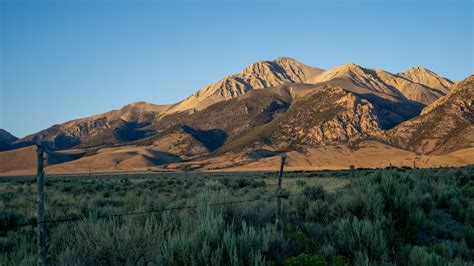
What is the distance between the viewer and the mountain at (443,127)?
10938 cm

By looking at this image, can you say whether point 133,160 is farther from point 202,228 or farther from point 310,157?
point 202,228

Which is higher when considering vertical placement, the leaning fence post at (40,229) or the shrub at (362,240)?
the leaning fence post at (40,229)

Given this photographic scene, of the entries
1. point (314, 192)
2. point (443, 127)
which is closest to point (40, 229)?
point (314, 192)

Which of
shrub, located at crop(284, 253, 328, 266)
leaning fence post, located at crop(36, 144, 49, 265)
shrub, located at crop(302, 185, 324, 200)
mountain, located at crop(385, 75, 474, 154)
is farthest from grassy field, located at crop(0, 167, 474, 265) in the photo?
mountain, located at crop(385, 75, 474, 154)

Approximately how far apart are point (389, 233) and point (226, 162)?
5114 inches

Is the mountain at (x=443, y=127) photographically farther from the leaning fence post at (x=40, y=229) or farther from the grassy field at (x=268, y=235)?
the leaning fence post at (x=40, y=229)

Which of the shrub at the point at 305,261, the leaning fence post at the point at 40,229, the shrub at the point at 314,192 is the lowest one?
the shrub at the point at 314,192

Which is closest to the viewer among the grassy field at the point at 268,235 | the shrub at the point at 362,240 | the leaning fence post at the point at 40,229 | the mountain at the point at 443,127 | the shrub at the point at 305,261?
the leaning fence post at the point at 40,229

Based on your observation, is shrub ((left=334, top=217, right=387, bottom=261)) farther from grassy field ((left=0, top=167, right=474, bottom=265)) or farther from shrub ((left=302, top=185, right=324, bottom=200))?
shrub ((left=302, top=185, right=324, bottom=200))

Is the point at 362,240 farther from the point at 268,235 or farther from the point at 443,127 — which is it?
the point at 443,127

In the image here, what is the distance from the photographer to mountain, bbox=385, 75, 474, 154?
359ft

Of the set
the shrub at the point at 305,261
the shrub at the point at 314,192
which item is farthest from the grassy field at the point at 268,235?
the shrub at the point at 314,192

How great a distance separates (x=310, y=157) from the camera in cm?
12838

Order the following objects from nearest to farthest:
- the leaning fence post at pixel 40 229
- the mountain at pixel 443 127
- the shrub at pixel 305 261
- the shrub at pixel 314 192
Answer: the leaning fence post at pixel 40 229
the shrub at pixel 305 261
the shrub at pixel 314 192
the mountain at pixel 443 127
